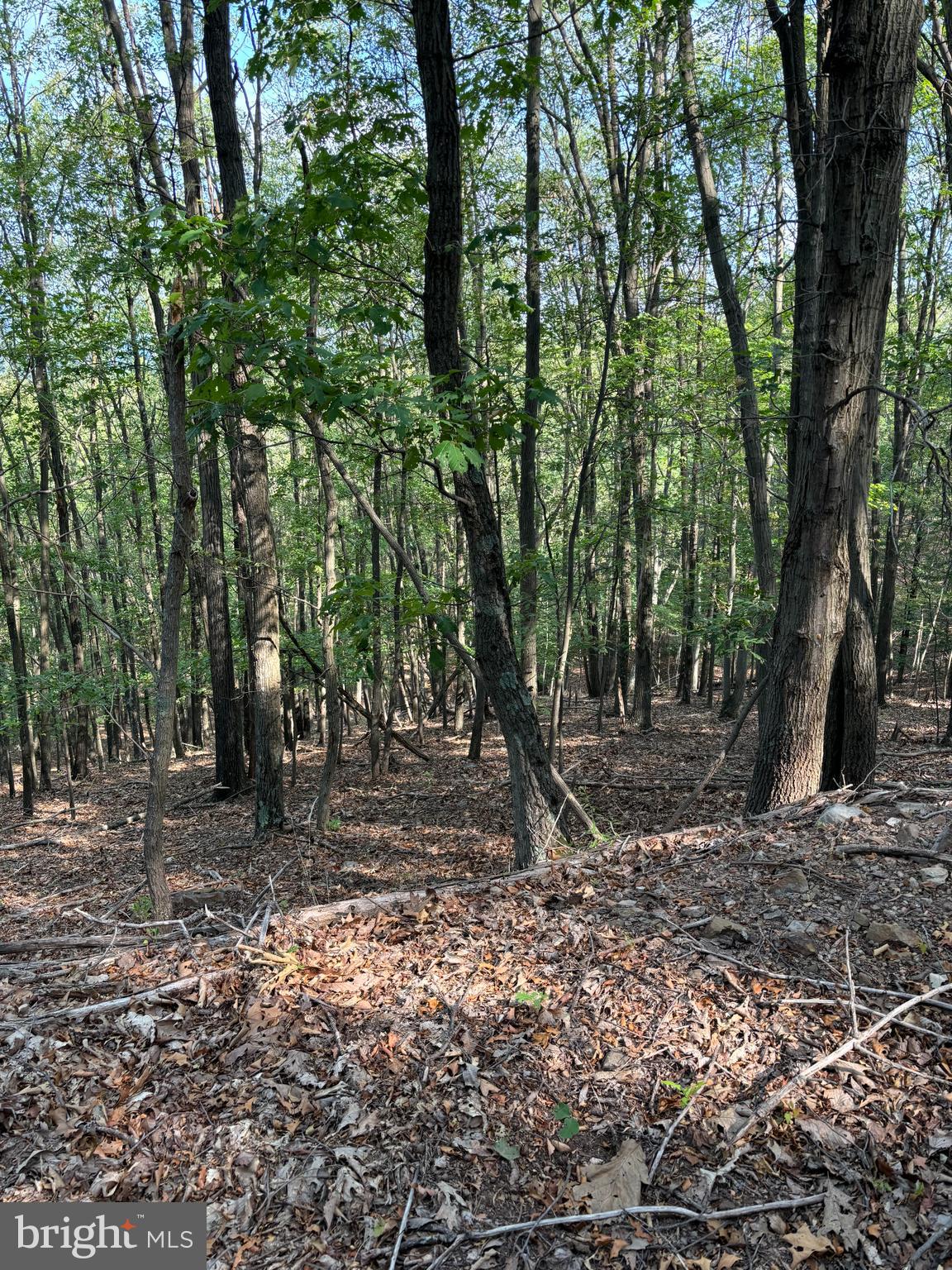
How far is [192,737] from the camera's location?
23016mm

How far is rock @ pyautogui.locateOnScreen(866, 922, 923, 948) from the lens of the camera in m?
3.03

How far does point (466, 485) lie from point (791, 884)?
316cm

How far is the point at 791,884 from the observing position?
3.61 metres

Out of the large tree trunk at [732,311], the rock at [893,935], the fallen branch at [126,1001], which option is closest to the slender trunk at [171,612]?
the fallen branch at [126,1001]

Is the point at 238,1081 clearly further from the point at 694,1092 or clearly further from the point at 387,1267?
the point at 694,1092

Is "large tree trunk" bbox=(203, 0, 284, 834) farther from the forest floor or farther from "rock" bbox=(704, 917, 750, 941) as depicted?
"rock" bbox=(704, 917, 750, 941)

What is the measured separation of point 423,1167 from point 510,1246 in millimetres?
358

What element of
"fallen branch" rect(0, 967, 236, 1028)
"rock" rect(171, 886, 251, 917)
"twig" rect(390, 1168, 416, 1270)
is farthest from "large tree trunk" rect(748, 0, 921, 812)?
"rock" rect(171, 886, 251, 917)

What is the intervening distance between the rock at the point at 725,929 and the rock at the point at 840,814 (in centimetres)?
137

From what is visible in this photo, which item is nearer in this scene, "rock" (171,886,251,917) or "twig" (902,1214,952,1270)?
"twig" (902,1214,952,1270)

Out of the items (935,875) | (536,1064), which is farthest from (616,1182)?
(935,875)

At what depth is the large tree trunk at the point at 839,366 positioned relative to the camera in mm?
4355

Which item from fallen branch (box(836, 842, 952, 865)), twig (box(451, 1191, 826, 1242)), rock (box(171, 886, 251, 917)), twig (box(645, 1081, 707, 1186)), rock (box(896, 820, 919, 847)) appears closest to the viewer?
twig (box(451, 1191, 826, 1242))

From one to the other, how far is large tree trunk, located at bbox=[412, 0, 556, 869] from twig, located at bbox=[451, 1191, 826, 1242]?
3.20 meters
